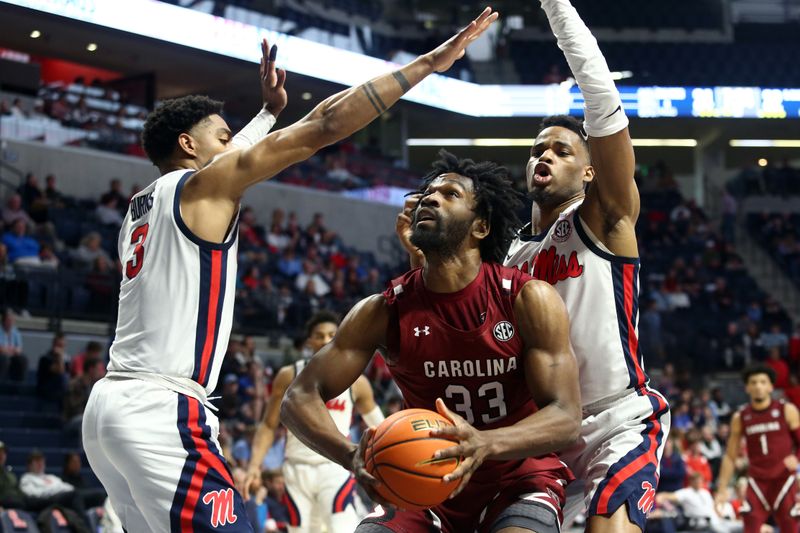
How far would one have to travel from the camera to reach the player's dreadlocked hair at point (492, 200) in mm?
4281

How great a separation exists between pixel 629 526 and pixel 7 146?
51.7ft

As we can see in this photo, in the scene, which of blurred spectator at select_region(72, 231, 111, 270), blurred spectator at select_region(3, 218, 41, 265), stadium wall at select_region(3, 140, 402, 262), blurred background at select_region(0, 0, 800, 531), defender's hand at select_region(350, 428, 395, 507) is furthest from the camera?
stadium wall at select_region(3, 140, 402, 262)

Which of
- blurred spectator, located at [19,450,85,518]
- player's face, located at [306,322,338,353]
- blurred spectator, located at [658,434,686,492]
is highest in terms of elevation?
player's face, located at [306,322,338,353]

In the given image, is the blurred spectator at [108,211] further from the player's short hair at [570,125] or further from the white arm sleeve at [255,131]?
the player's short hair at [570,125]

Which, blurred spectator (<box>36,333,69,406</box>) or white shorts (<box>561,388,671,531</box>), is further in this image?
blurred spectator (<box>36,333,69,406</box>)

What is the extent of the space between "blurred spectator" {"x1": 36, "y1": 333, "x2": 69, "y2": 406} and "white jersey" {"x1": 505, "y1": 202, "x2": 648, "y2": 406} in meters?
9.50

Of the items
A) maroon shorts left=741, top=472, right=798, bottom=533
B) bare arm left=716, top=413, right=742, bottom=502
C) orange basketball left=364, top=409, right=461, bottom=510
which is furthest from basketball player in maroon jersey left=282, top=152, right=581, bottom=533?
maroon shorts left=741, top=472, right=798, bottom=533

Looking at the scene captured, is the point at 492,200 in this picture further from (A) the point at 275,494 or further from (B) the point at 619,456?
(A) the point at 275,494

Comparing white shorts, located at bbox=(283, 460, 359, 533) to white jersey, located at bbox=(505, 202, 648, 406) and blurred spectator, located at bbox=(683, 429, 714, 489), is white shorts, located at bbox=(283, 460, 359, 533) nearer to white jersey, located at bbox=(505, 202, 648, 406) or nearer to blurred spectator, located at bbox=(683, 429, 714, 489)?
white jersey, located at bbox=(505, 202, 648, 406)

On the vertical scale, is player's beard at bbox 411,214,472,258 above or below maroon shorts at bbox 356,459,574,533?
above

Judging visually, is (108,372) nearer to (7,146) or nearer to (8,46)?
(7,146)

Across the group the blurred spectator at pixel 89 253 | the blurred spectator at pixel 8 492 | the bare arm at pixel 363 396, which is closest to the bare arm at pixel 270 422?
the bare arm at pixel 363 396

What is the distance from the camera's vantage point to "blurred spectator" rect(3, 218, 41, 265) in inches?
571

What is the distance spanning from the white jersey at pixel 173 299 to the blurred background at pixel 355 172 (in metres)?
6.56
